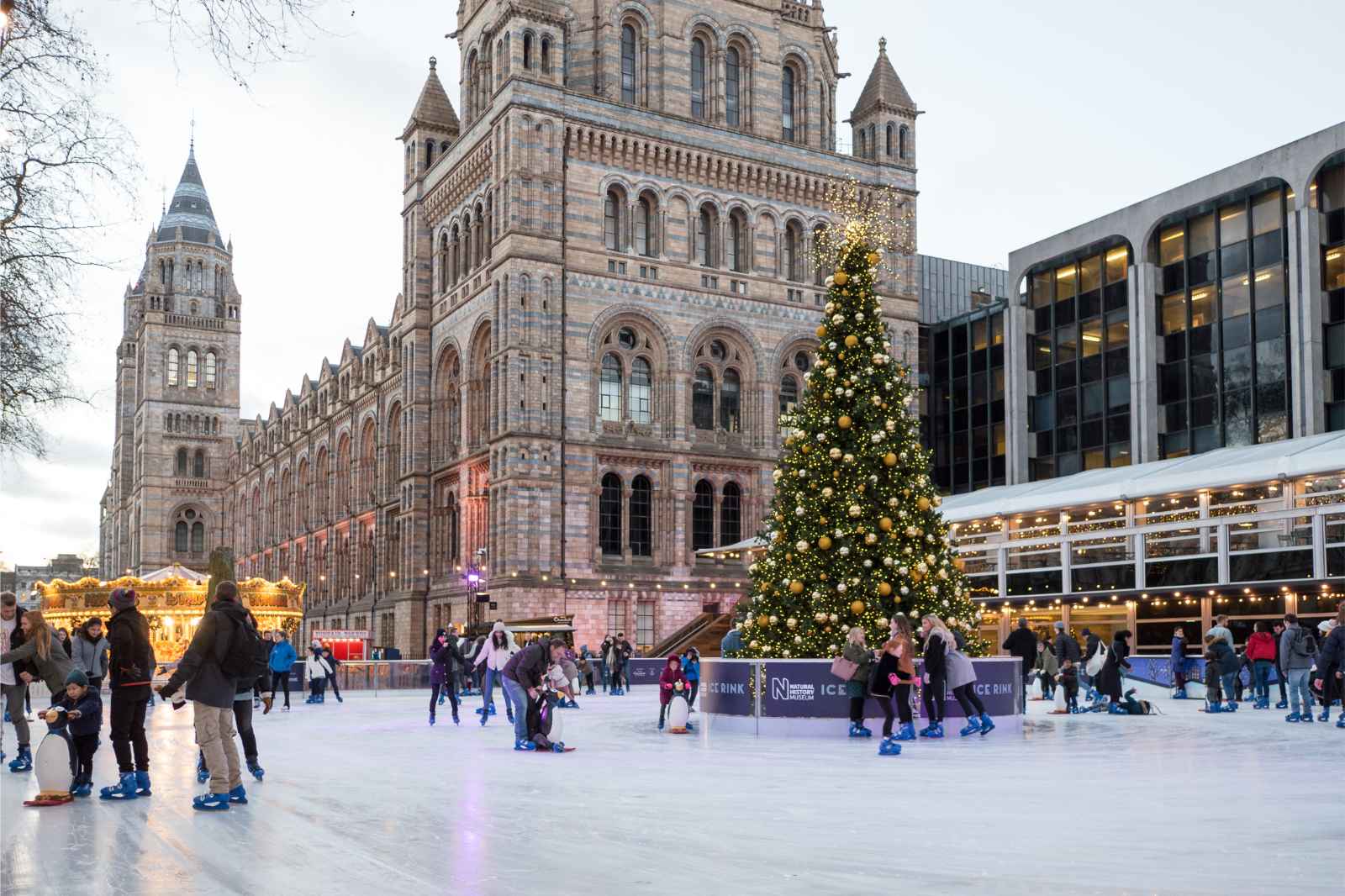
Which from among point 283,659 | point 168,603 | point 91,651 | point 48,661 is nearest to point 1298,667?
point 91,651

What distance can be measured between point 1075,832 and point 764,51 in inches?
2037

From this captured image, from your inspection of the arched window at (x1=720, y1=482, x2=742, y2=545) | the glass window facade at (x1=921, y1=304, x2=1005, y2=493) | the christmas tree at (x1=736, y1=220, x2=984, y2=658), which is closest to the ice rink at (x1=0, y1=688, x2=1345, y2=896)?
the christmas tree at (x1=736, y1=220, x2=984, y2=658)

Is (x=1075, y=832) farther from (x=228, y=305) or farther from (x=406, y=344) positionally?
(x=228, y=305)

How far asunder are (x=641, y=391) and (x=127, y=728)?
138 feet

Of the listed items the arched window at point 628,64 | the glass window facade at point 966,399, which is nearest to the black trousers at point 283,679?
the arched window at point 628,64

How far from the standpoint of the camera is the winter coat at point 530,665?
16.8m

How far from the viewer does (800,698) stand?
63.3 feet

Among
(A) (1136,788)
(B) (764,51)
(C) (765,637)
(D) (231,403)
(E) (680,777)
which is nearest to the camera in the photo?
(A) (1136,788)

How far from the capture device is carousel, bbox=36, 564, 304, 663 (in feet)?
138

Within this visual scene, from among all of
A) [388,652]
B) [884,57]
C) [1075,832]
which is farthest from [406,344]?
[1075,832]

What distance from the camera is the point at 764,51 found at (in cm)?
5731

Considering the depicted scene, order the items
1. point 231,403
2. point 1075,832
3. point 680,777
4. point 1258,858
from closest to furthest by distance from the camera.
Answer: point 1258,858 → point 1075,832 → point 680,777 → point 231,403

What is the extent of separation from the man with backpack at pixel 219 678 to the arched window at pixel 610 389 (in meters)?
41.0

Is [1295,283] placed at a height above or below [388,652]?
above
